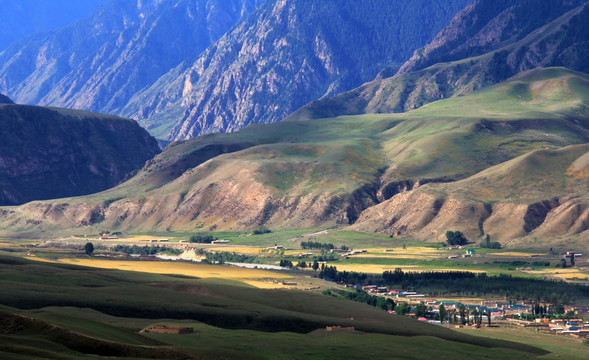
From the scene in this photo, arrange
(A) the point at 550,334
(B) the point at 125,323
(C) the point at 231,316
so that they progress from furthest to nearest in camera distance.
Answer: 1. (A) the point at 550,334
2. (C) the point at 231,316
3. (B) the point at 125,323

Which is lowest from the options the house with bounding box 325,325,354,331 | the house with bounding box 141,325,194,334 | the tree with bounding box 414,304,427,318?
the house with bounding box 141,325,194,334

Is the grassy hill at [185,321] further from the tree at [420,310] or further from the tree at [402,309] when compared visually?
the tree at [420,310]

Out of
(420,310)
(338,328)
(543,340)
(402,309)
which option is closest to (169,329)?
(338,328)

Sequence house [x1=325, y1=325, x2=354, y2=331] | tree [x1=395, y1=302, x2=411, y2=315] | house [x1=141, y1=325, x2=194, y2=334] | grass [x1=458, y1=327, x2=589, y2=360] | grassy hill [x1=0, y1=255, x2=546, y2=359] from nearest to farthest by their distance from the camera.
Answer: grassy hill [x1=0, y1=255, x2=546, y2=359]
house [x1=141, y1=325, x2=194, y2=334]
house [x1=325, y1=325, x2=354, y2=331]
grass [x1=458, y1=327, x2=589, y2=360]
tree [x1=395, y1=302, x2=411, y2=315]

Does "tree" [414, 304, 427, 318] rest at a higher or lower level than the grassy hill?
higher

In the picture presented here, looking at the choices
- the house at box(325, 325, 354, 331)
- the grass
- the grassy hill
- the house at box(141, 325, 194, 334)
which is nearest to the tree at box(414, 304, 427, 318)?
the grass

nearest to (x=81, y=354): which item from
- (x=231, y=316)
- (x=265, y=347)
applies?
(x=265, y=347)

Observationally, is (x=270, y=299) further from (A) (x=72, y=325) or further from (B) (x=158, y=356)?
(B) (x=158, y=356)

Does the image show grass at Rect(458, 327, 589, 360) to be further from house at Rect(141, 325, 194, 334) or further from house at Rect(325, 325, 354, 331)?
house at Rect(141, 325, 194, 334)
